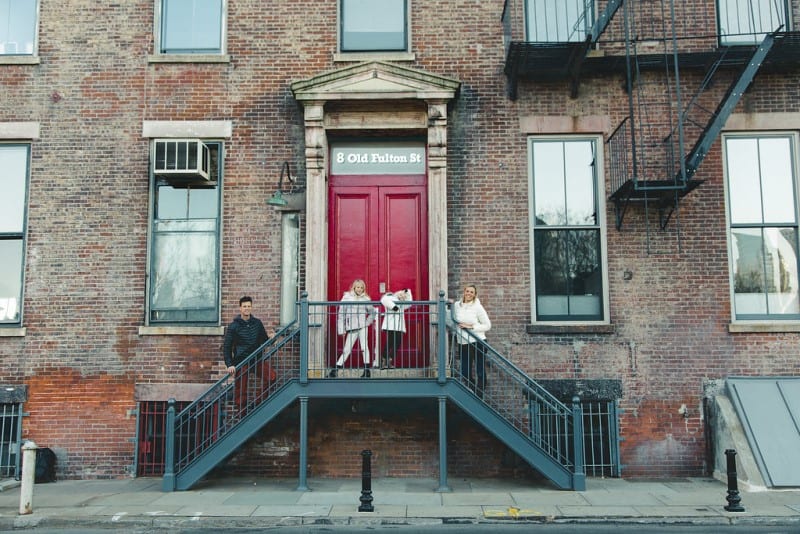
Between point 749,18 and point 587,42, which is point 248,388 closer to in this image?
point 587,42

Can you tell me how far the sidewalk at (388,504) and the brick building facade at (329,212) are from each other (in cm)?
81

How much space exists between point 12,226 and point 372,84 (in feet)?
19.7

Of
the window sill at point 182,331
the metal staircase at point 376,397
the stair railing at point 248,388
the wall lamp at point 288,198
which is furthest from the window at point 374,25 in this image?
the window sill at point 182,331

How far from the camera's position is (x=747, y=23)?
39.1 ft

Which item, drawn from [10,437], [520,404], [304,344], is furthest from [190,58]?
[520,404]

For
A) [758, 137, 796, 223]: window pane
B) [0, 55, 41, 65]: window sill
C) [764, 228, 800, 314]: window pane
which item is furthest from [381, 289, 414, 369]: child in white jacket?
[0, 55, 41, 65]: window sill

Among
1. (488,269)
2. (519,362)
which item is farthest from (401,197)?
(519,362)

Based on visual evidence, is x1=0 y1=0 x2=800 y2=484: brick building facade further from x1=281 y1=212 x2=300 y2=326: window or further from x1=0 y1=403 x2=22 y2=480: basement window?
x1=0 y1=403 x2=22 y2=480: basement window

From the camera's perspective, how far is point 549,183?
466 inches

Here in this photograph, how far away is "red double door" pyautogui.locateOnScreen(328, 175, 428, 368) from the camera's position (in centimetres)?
1166

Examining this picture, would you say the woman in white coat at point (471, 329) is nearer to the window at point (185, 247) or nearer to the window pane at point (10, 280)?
the window at point (185, 247)

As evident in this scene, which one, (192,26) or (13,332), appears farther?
(192,26)

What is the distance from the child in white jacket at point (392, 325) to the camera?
10.2 meters

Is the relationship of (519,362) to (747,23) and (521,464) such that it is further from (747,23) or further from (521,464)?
(747,23)
